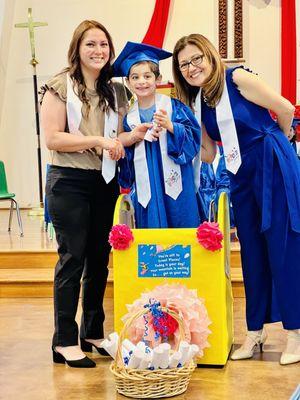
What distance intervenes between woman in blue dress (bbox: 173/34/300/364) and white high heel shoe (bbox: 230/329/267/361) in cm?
1

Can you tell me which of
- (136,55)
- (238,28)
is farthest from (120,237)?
(238,28)

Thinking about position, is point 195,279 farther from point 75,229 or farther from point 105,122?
point 105,122

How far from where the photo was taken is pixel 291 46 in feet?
27.7

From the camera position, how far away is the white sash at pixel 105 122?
2.98 metres

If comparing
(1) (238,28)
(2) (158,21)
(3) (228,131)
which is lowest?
(3) (228,131)

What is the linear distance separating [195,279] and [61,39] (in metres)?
6.93

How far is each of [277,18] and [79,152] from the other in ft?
20.5

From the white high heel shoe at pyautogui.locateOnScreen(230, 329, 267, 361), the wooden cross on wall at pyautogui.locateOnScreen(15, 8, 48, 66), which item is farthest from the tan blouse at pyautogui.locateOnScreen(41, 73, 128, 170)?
the wooden cross on wall at pyautogui.locateOnScreen(15, 8, 48, 66)

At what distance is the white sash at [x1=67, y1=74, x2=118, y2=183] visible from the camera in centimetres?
298

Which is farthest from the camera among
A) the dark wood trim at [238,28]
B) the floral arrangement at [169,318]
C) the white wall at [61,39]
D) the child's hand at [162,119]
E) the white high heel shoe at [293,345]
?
the white wall at [61,39]

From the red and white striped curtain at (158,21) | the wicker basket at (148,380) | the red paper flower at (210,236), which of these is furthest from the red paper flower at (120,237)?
the red and white striped curtain at (158,21)

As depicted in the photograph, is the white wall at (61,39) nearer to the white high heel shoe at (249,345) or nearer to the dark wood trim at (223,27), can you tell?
the dark wood trim at (223,27)

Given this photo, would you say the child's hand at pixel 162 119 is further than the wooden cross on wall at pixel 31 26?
No

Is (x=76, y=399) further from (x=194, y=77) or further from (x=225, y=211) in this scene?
(x=194, y=77)
